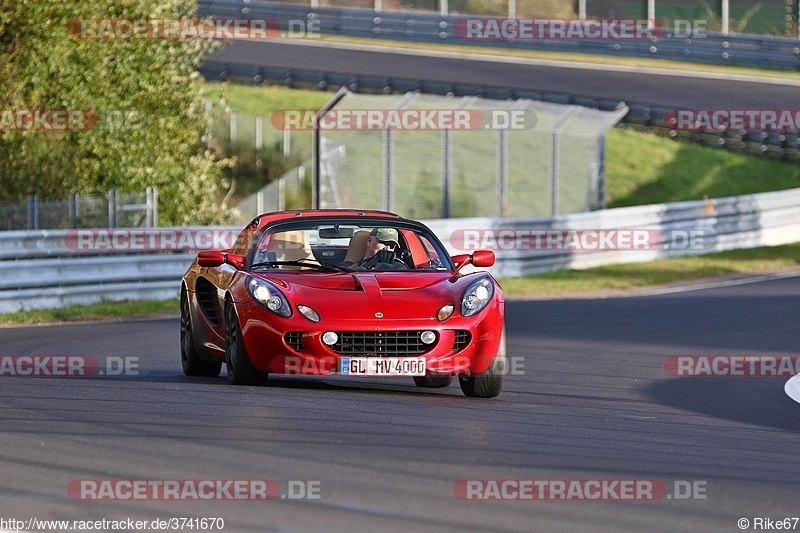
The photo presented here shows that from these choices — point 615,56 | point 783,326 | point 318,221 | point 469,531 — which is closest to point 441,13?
point 615,56

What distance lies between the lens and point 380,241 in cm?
1096

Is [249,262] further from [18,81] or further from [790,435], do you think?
[18,81]

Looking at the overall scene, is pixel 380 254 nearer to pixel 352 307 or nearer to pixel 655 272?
pixel 352 307

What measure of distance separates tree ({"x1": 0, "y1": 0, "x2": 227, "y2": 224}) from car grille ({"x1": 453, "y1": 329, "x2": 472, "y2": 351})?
1414 centimetres

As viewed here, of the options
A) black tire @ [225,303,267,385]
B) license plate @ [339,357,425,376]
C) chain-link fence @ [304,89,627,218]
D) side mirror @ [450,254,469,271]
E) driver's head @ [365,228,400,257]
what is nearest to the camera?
license plate @ [339,357,425,376]

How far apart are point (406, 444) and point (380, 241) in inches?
133

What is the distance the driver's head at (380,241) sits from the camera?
10.9 m

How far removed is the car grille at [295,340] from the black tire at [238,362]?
16.4 inches

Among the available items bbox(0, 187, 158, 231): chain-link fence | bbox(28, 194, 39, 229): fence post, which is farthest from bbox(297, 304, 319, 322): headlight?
bbox(28, 194, 39, 229): fence post

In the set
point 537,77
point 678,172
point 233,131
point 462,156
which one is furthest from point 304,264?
point 537,77

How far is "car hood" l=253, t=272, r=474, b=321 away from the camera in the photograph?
32.1ft

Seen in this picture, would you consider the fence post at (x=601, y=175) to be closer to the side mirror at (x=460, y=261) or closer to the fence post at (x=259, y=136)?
the fence post at (x=259, y=136)

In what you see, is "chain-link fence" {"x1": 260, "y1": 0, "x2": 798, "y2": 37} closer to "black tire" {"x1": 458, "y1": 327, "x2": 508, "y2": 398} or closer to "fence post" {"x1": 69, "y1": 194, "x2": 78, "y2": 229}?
"fence post" {"x1": 69, "y1": 194, "x2": 78, "y2": 229}

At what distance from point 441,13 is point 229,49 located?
6180 millimetres
